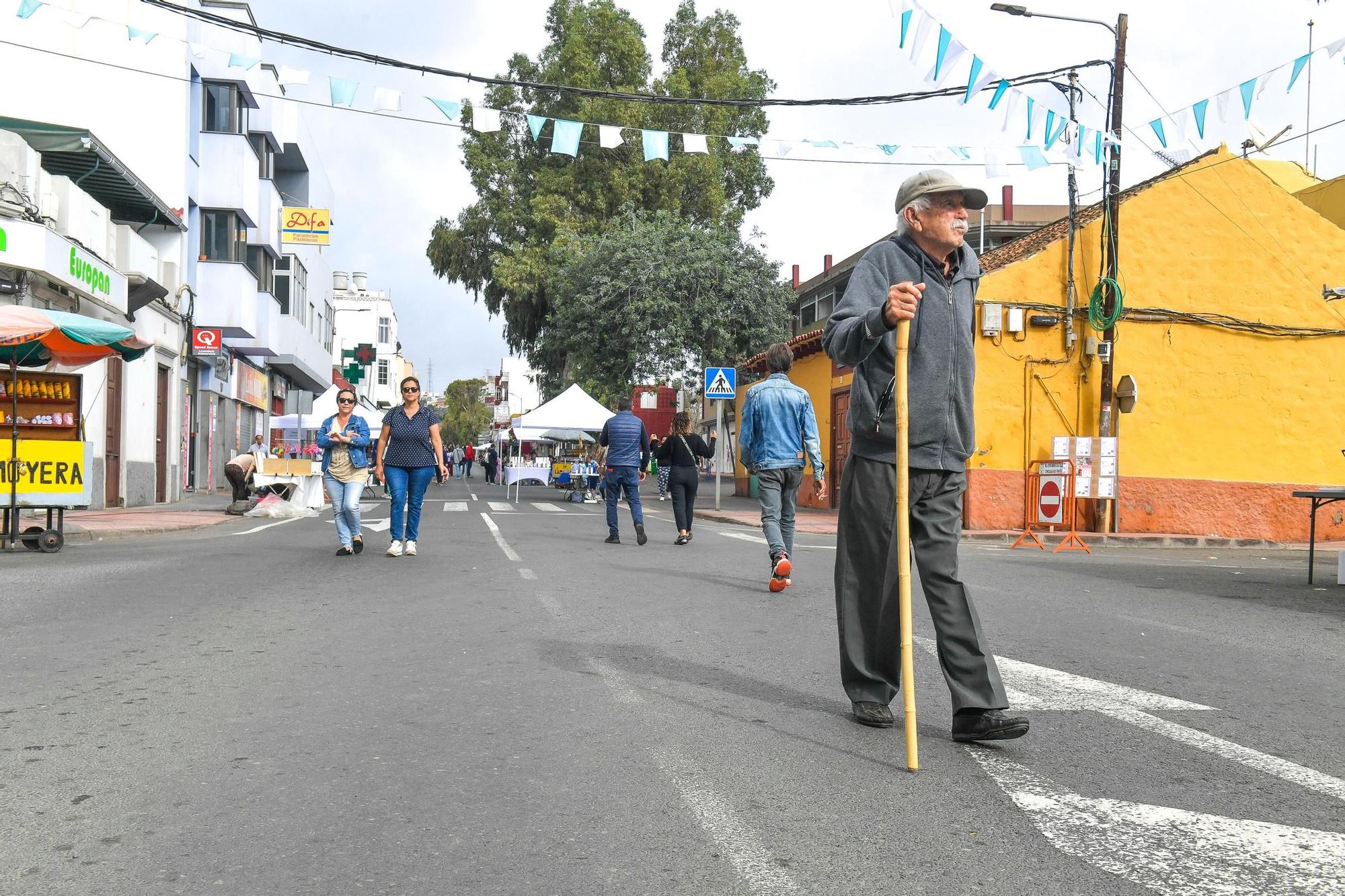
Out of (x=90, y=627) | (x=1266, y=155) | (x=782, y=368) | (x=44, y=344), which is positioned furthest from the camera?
(x=1266, y=155)

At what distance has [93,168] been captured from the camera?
22000 mm

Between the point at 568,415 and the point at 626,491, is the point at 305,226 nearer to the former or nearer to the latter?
the point at 568,415

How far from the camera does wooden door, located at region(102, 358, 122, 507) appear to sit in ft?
72.0

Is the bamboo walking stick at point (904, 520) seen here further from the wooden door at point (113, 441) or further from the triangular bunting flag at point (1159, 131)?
the wooden door at point (113, 441)

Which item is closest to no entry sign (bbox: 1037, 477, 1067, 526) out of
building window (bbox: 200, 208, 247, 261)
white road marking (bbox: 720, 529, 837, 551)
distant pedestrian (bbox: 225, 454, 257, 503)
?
white road marking (bbox: 720, 529, 837, 551)

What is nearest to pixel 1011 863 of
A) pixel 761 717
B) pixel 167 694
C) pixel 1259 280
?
pixel 761 717

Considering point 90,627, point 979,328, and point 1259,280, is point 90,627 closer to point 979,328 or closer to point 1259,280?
point 979,328

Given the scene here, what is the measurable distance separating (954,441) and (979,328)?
624 inches

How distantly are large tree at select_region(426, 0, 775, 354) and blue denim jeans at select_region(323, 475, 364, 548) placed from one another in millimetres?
22752

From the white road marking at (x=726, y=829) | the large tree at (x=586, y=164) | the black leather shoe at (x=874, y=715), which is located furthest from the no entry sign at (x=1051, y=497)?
the large tree at (x=586, y=164)

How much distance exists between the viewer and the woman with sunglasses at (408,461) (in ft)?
38.9

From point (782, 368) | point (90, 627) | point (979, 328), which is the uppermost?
point (979, 328)

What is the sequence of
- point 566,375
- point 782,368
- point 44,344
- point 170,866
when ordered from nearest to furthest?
1. point 170,866
2. point 782,368
3. point 44,344
4. point 566,375

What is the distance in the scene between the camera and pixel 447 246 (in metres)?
38.7
